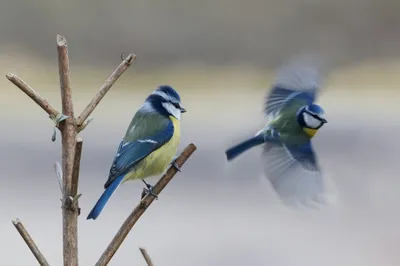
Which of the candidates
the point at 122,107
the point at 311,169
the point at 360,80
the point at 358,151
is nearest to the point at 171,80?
the point at 122,107

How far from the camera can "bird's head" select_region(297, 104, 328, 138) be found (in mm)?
843

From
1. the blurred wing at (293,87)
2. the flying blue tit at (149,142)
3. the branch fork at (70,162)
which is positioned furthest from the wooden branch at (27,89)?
the blurred wing at (293,87)

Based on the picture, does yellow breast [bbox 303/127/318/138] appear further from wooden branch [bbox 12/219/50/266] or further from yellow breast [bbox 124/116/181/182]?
wooden branch [bbox 12/219/50/266]

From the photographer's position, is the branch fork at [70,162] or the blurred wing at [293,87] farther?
the blurred wing at [293,87]

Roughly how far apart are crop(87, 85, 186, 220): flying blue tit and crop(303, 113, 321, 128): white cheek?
0.12 meters

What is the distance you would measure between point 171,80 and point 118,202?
7.55ft

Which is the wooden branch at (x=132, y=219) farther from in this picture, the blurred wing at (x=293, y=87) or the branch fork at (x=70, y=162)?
the blurred wing at (x=293, y=87)

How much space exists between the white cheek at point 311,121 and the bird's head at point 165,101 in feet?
0.38

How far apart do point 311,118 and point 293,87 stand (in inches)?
1.6

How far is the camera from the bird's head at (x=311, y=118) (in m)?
0.84

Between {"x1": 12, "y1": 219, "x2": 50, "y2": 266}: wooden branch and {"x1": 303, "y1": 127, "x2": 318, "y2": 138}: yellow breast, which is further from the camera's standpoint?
{"x1": 303, "y1": 127, "x2": 318, "y2": 138}: yellow breast

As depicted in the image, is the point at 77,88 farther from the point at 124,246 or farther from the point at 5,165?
the point at 124,246

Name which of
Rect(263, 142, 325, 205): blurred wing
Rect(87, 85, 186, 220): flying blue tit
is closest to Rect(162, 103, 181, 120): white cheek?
Rect(87, 85, 186, 220): flying blue tit

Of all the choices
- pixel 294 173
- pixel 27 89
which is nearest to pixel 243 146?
pixel 294 173
